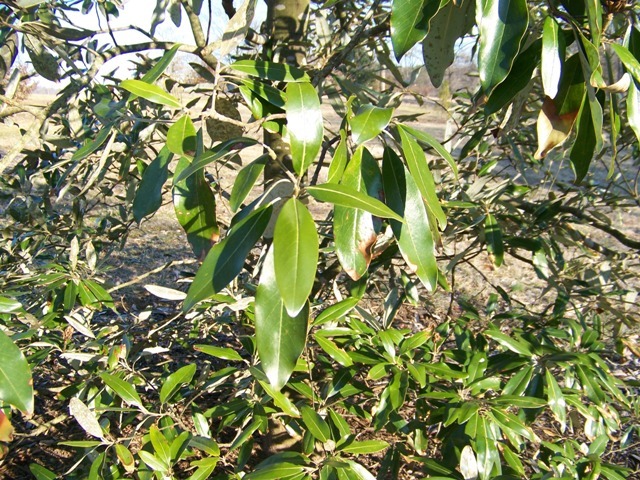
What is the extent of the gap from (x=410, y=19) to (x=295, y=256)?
34 cm

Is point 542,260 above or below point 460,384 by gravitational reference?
above

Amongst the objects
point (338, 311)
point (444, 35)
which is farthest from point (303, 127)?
point (338, 311)

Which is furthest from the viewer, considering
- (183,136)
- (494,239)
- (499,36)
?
(494,239)

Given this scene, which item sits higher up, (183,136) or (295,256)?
(183,136)

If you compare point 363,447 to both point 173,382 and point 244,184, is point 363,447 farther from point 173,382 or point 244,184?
point 244,184

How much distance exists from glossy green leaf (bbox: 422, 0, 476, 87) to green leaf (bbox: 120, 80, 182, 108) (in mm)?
385

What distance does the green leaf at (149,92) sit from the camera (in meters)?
0.76

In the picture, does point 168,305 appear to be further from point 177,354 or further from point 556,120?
point 556,120

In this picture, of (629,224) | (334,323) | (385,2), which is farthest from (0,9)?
(629,224)

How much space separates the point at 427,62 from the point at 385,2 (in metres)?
1.04

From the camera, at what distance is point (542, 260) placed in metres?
1.48

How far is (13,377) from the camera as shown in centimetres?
59

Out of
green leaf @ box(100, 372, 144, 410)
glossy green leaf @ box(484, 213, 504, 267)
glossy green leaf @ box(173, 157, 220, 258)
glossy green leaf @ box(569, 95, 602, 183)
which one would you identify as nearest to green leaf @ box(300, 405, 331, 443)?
green leaf @ box(100, 372, 144, 410)

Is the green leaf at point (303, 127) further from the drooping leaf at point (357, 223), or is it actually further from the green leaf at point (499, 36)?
the green leaf at point (499, 36)
